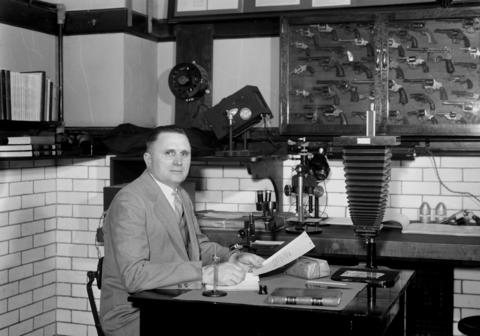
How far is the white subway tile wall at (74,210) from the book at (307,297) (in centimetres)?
253

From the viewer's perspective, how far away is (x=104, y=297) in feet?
12.1

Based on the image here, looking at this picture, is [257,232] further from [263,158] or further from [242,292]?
[242,292]

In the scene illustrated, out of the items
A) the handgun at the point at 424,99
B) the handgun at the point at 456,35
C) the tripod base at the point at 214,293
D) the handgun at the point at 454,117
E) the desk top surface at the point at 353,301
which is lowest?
the desk top surface at the point at 353,301

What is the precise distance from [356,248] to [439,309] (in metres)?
0.72

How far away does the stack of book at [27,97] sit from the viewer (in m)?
4.89

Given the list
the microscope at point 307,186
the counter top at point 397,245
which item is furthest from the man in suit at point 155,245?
the microscope at point 307,186

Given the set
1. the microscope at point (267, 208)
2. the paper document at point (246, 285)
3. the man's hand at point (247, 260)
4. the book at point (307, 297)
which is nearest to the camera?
the book at point (307, 297)

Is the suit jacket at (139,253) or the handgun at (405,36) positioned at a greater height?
the handgun at (405,36)

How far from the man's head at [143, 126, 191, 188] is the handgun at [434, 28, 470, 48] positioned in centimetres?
237

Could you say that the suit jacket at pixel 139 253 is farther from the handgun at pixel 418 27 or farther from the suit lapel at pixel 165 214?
the handgun at pixel 418 27

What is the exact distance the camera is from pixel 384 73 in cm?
540

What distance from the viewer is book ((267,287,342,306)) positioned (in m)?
2.93

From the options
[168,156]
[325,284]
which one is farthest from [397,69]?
[325,284]

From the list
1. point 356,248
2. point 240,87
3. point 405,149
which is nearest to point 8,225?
point 240,87
